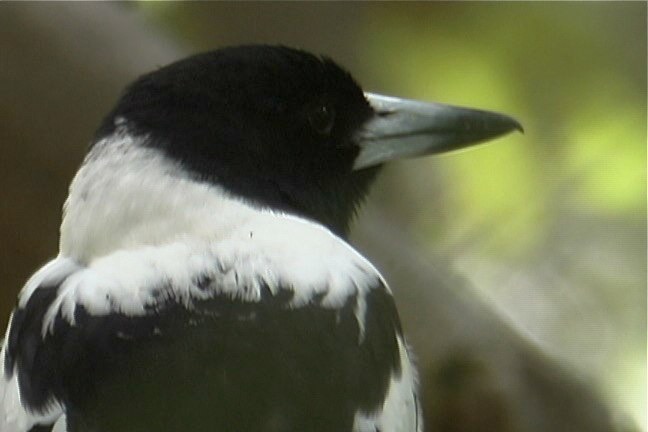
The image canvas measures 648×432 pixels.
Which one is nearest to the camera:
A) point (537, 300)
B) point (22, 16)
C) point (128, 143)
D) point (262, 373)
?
point (262, 373)

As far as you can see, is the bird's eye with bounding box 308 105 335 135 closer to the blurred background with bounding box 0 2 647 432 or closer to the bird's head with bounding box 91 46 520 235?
the bird's head with bounding box 91 46 520 235

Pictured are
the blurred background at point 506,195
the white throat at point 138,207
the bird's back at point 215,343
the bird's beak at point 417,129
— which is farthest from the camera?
the blurred background at point 506,195

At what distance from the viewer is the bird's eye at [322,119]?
0.60m

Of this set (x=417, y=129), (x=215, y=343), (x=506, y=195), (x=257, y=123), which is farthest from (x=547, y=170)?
(x=215, y=343)

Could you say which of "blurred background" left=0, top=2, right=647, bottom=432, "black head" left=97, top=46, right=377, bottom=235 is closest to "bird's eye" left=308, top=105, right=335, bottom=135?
"black head" left=97, top=46, right=377, bottom=235

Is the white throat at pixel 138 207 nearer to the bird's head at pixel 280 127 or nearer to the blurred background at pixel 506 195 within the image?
the bird's head at pixel 280 127

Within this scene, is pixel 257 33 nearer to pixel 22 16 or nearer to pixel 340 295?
pixel 22 16

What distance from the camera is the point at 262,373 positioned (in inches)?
16.5

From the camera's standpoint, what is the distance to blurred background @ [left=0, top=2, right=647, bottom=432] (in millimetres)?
926

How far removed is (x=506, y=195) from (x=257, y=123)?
19.4 inches

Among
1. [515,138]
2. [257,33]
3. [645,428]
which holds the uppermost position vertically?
[257,33]

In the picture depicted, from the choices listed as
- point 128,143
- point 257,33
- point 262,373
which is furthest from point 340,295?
point 257,33

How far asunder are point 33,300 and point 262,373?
0.47 feet

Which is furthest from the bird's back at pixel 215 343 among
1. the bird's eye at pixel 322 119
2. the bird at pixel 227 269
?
the bird's eye at pixel 322 119
